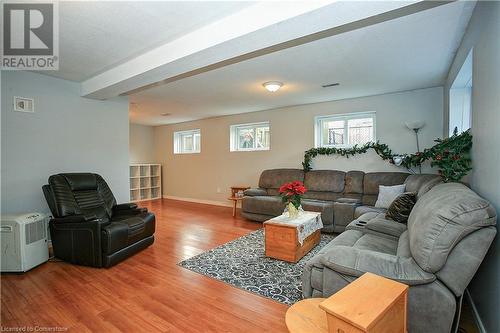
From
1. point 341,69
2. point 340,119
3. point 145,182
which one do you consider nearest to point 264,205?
point 340,119

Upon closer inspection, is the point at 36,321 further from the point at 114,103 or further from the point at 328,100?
the point at 328,100

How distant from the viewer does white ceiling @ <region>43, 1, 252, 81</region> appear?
194cm

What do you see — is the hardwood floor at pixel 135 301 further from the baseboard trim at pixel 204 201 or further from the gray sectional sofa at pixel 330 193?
the baseboard trim at pixel 204 201

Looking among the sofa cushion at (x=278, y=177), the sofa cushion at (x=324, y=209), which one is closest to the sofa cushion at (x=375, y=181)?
the sofa cushion at (x=324, y=209)

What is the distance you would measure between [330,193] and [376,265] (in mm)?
3307

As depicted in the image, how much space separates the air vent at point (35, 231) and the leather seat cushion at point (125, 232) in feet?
2.53

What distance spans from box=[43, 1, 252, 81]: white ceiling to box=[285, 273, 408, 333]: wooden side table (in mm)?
2034

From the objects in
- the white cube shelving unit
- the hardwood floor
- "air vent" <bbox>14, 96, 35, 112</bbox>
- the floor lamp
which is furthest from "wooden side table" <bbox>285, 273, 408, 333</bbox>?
the white cube shelving unit

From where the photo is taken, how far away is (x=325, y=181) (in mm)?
4863

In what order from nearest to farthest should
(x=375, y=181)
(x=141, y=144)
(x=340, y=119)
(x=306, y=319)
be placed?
(x=306, y=319)
(x=375, y=181)
(x=340, y=119)
(x=141, y=144)

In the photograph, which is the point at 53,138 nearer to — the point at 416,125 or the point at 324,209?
the point at 324,209

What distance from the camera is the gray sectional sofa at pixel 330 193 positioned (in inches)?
159

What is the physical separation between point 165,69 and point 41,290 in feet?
8.15

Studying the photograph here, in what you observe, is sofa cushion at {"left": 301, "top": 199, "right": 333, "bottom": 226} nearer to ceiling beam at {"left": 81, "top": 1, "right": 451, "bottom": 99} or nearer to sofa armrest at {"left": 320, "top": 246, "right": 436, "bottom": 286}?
sofa armrest at {"left": 320, "top": 246, "right": 436, "bottom": 286}
